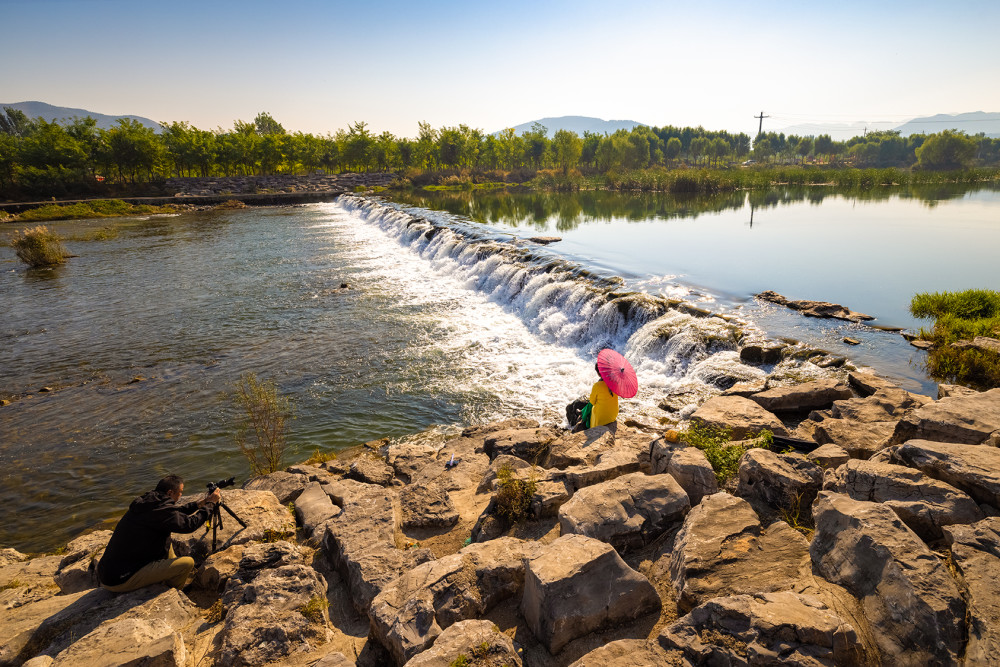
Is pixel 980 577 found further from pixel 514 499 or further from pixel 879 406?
pixel 879 406

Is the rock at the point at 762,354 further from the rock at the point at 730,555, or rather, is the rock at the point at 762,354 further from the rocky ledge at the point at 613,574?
the rock at the point at 730,555

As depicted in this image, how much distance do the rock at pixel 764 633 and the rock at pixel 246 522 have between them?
586 centimetres

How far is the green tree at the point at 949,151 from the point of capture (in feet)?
308

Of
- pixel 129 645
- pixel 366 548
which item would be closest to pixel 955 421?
pixel 366 548

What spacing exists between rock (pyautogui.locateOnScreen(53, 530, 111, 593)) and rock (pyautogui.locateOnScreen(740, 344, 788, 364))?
44.3 feet

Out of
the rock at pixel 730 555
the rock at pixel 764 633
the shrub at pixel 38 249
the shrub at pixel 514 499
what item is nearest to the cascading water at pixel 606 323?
the shrub at pixel 514 499

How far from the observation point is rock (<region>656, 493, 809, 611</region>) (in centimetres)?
427

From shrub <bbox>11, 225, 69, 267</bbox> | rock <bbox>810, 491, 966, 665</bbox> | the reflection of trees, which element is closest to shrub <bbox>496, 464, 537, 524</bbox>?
rock <bbox>810, 491, 966, 665</bbox>

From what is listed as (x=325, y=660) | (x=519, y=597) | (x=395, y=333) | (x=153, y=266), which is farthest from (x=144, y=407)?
(x=153, y=266)

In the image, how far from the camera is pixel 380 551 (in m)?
5.88

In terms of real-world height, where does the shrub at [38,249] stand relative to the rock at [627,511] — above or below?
above

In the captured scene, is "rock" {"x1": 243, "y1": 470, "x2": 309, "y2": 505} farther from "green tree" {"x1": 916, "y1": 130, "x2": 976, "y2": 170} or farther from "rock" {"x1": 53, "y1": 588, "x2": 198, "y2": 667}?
"green tree" {"x1": 916, "y1": 130, "x2": 976, "y2": 170}

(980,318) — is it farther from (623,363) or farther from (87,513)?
(87,513)

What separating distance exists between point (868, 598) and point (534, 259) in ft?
66.1
